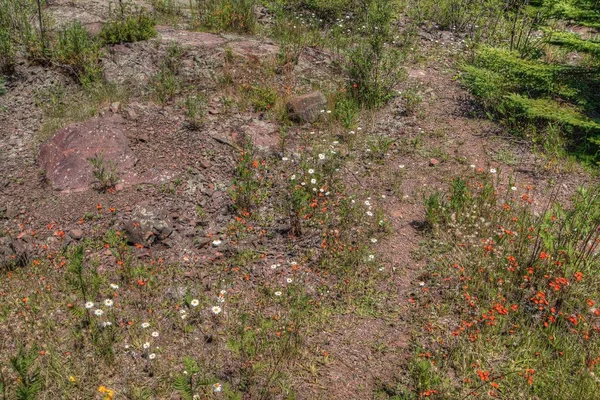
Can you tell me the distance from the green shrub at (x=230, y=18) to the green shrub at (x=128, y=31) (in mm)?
1239

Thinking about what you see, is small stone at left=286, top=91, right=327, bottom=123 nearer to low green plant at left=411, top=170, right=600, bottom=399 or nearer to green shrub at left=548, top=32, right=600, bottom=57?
low green plant at left=411, top=170, right=600, bottom=399

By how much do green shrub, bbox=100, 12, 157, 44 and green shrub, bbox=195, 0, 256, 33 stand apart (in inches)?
48.8

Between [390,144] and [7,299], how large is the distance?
509 cm

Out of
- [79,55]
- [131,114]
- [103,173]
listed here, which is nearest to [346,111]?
[131,114]

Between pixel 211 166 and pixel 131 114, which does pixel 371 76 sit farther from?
pixel 131 114

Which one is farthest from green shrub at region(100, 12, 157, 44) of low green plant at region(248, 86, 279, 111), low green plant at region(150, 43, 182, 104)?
low green plant at region(248, 86, 279, 111)

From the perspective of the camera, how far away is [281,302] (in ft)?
15.8

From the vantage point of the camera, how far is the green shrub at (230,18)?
984 cm

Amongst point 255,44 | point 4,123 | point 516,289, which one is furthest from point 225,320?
point 255,44

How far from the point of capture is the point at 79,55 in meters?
8.13

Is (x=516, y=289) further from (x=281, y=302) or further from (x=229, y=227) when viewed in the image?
(x=229, y=227)

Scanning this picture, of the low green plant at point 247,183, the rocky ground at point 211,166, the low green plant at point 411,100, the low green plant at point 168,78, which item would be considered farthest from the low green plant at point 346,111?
the low green plant at point 168,78

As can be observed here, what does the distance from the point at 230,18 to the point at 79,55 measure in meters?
3.05

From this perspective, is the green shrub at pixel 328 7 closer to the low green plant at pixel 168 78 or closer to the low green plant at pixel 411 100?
the low green plant at pixel 411 100
